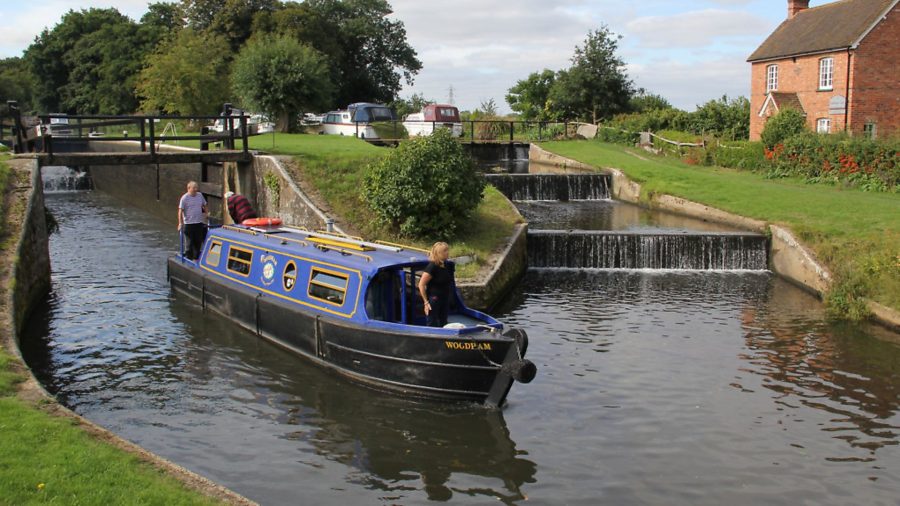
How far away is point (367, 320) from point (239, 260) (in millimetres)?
4597

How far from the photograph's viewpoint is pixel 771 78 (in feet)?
135

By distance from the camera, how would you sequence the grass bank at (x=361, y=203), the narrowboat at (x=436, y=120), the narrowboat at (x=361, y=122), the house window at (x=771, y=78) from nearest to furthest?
the grass bank at (x=361, y=203)
the narrowboat at (x=361, y=122)
the house window at (x=771, y=78)
the narrowboat at (x=436, y=120)

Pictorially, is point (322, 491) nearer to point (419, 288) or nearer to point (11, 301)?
point (419, 288)

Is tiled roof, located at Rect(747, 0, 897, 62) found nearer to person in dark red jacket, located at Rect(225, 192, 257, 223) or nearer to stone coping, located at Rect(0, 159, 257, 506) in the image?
person in dark red jacket, located at Rect(225, 192, 257, 223)

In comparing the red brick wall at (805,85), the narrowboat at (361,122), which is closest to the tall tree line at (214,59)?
the narrowboat at (361,122)

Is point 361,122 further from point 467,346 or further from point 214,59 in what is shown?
point 467,346

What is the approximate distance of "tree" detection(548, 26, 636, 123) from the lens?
5078 centimetres

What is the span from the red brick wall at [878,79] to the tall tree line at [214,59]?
74.6 feet

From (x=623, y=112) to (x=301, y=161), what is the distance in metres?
33.1

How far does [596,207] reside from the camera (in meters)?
29.5

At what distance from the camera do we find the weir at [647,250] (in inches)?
818

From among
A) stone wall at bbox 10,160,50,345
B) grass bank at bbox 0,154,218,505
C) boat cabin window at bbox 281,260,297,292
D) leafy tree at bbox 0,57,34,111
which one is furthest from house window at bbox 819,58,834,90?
leafy tree at bbox 0,57,34,111

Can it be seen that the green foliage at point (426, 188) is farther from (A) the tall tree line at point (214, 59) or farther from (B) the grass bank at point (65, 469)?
(A) the tall tree line at point (214, 59)

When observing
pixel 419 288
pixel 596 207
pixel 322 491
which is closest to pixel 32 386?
pixel 322 491
